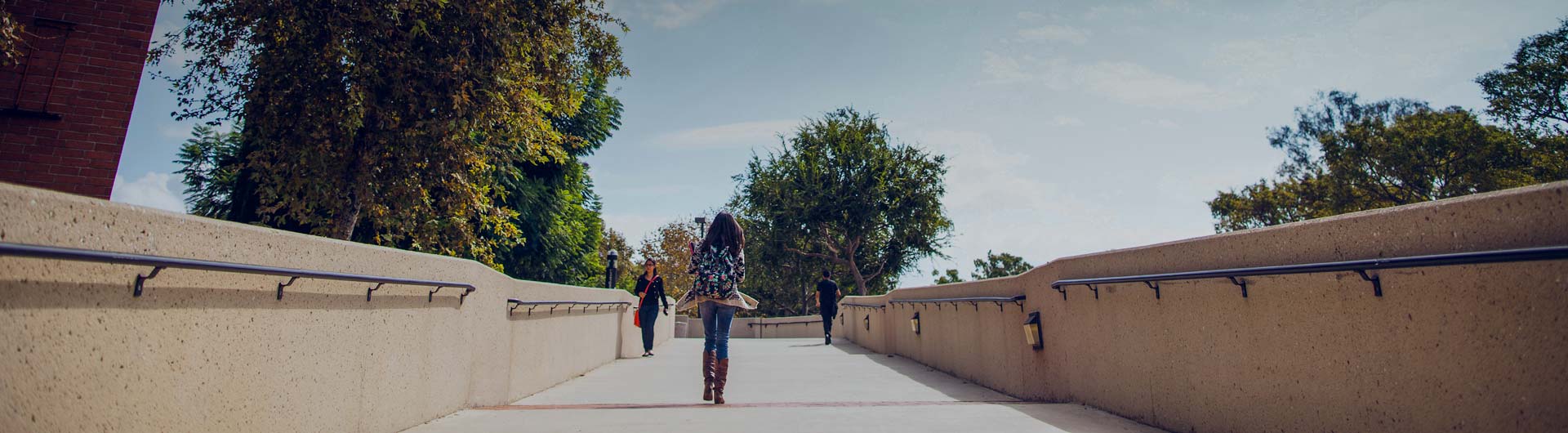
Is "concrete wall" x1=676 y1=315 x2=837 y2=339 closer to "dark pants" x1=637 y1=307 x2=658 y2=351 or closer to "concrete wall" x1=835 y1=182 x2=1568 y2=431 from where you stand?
"dark pants" x1=637 y1=307 x2=658 y2=351

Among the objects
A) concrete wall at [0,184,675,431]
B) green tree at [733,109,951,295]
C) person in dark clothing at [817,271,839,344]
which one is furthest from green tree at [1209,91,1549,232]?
concrete wall at [0,184,675,431]

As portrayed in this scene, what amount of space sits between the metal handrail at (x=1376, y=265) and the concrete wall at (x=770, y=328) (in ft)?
66.4

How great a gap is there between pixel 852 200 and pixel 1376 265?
2721 centimetres

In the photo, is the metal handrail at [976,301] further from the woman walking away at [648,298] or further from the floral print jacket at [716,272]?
the woman walking away at [648,298]

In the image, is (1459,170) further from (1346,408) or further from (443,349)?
(443,349)

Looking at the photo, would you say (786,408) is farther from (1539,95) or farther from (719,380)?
(1539,95)

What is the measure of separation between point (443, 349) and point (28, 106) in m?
6.36

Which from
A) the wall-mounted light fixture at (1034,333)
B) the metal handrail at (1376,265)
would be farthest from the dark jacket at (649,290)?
the metal handrail at (1376,265)

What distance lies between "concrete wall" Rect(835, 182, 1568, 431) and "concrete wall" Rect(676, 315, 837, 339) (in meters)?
19.5

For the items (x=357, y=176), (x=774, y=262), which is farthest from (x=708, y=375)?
(x=774, y=262)

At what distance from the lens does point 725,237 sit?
6.55m

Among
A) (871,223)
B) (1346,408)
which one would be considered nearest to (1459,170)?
(871,223)

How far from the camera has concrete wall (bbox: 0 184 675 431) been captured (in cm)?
228

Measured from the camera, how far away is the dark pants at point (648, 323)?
12922 mm
